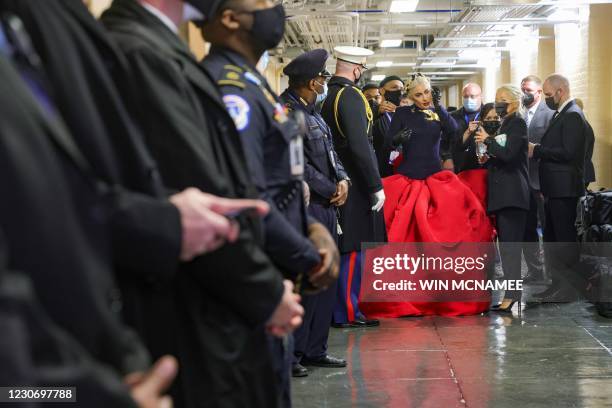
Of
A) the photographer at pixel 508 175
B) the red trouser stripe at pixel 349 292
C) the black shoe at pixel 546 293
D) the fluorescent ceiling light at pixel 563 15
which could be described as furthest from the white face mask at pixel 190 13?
the fluorescent ceiling light at pixel 563 15

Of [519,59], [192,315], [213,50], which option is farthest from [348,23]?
[192,315]

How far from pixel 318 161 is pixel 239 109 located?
2669 mm

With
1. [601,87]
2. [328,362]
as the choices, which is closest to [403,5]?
[601,87]

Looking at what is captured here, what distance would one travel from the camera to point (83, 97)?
3.88ft

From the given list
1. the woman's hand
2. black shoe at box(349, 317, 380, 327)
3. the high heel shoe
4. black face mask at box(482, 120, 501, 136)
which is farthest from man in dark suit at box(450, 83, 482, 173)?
black shoe at box(349, 317, 380, 327)

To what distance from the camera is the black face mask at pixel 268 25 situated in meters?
2.14

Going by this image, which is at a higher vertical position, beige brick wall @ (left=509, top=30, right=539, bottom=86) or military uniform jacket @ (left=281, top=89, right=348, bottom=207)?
beige brick wall @ (left=509, top=30, right=539, bottom=86)

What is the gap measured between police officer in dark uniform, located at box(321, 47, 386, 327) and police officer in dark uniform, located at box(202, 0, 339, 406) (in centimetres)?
316

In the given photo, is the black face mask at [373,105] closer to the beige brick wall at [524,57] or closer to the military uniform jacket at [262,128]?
the military uniform jacket at [262,128]

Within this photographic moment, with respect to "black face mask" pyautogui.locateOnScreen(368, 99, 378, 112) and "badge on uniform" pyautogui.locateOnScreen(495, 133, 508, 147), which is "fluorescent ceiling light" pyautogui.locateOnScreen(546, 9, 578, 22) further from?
"badge on uniform" pyautogui.locateOnScreen(495, 133, 508, 147)

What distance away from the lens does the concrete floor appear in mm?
4094

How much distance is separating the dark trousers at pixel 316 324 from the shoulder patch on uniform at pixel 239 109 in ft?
8.02

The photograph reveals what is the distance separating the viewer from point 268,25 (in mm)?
2156

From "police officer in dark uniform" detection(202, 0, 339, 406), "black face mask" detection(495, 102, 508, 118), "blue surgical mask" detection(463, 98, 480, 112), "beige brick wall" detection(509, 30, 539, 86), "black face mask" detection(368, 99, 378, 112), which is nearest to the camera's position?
"police officer in dark uniform" detection(202, 0, 339, 406)
